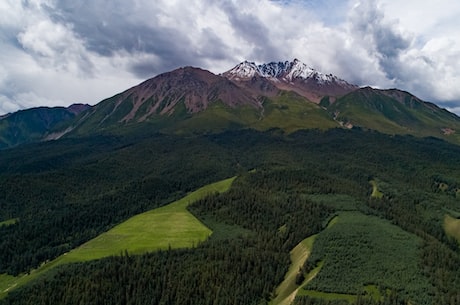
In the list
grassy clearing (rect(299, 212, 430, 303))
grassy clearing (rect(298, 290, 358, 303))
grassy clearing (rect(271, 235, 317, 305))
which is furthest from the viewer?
grassy clearing (rect(271, 235, 317, 305))

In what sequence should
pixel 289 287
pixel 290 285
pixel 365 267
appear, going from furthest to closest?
1. pixel 365 267
2. pixel 290 285
3. pixel 289 287

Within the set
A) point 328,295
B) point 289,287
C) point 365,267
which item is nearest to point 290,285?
point 289,287

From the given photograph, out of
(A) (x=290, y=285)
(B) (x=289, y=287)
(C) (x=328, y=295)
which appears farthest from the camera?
(A) (x=290, y=285)

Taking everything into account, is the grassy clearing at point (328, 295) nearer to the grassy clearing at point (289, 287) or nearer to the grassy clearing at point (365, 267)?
the grassy clearing at point (365, 267)

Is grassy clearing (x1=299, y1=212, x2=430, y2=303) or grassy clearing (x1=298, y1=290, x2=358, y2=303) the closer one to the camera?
grassy clearing (x1=298, y1=290, x2=358, y2=303)

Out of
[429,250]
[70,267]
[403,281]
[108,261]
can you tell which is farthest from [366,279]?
[70,267]

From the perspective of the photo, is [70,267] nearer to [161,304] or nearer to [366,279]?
[161,304]

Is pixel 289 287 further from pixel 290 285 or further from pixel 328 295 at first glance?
pixel 328 295

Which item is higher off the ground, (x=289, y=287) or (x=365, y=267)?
→ (x=365, y=267)

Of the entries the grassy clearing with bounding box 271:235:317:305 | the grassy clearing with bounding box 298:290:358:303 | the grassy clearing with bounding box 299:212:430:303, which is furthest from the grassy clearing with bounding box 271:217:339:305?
the grassy clearing with bounding box 298:290:358:303

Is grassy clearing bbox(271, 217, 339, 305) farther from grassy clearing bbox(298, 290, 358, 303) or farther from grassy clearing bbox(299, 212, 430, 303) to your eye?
grassy clearing bbox(298, 290, 358, 303)

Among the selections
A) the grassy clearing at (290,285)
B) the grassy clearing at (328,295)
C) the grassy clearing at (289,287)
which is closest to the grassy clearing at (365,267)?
the grassy clearing at (328,295)
